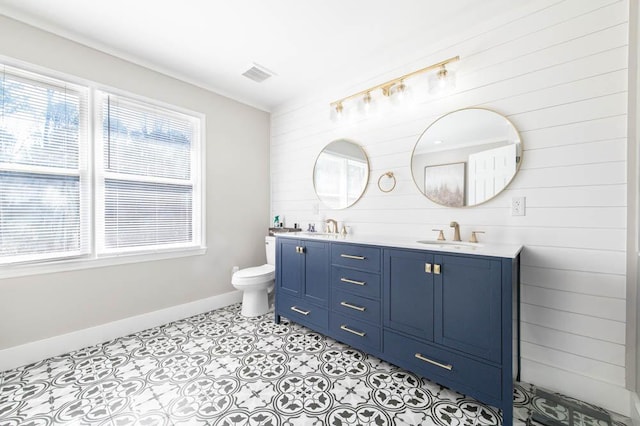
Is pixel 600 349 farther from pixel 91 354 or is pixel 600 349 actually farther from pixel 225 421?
pixel 91 354

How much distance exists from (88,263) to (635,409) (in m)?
3.79

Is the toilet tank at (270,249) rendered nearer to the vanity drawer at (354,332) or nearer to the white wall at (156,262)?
the white wall at (156,262)

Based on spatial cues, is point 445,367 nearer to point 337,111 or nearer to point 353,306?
point 353,306

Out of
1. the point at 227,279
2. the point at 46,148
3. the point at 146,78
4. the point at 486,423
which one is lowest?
the point at 486,423

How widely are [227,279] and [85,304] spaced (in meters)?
1.31

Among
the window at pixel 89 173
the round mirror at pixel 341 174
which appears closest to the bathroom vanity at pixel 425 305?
the round mirror at pixel 341 174

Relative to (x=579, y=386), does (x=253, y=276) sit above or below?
above

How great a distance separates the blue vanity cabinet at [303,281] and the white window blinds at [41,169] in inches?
66.7

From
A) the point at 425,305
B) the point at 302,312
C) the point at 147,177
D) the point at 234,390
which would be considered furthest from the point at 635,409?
the point at 147,177

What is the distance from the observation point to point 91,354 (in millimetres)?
2145

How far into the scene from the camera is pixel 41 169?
81.4 inches

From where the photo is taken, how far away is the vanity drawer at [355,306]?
1.98 metres

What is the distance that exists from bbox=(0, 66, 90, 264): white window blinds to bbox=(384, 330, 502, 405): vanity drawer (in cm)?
264

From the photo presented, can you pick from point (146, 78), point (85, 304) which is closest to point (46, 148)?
point (146, 78)
